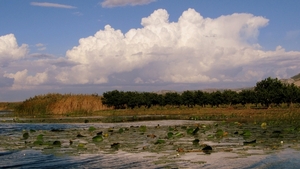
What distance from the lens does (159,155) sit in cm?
1591

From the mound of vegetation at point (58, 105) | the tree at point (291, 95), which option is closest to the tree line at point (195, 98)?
the tree at point (291, 95)

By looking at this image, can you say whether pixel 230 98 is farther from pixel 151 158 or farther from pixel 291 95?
pixel 151 158

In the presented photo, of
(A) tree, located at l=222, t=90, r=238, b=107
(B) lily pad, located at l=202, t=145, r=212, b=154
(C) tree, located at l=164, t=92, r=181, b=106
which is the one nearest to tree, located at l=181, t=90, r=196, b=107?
(C) tree, located at l=164, t=92, r=181, b=106

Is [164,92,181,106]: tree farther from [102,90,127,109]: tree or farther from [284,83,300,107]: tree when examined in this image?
[284,83,300,107]: tree

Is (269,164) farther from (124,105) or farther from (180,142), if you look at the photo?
(124,105)

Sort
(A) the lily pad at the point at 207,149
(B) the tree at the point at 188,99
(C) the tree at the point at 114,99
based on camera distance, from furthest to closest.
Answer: (B) the tree at the point at 188,99
(C) the tree at the point at 114,99
(A) the lily pad at the point at 207,149

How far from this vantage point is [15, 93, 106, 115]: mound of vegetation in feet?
211

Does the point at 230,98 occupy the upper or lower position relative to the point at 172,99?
lower

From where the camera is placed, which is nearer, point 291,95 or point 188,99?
point 291,95

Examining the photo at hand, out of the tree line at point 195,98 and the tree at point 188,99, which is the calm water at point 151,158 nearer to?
the tree line at point 195,98

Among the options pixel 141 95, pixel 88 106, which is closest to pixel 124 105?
pixel 141 95

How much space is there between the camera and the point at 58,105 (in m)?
64.2

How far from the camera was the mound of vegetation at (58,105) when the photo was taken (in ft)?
211

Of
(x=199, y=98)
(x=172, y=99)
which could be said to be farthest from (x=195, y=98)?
(x=172, y=99)
